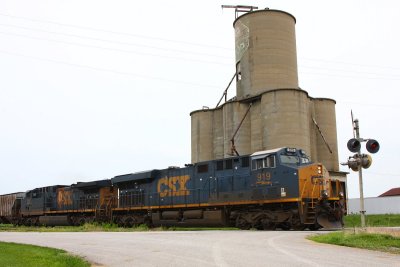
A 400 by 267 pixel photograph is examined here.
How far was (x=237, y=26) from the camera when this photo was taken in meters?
48.2

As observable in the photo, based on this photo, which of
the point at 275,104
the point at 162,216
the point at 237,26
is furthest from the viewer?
the point at 237,26

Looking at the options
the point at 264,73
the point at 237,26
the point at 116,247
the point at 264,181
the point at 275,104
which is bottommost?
the point at 116,247

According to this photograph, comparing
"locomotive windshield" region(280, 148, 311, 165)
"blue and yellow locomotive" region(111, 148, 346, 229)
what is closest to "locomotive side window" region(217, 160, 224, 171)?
"blue and yellow locomotive" region(111, 148, 346, 229)

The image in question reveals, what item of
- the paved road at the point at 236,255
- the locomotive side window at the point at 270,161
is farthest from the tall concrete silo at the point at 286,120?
the paved road at the point at 236,255

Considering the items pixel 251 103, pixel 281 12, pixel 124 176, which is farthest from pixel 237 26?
pixel 124 176

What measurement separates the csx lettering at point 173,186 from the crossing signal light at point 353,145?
14.0 metres

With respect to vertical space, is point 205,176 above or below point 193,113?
below

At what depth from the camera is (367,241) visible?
42.5 ft

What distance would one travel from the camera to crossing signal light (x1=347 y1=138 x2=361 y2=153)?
48.3 ft

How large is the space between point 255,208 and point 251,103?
22616mm

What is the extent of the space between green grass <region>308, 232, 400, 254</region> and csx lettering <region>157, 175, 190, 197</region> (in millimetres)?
13721

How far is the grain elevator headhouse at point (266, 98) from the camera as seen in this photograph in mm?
41772

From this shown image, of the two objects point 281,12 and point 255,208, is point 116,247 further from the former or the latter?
point 281,12

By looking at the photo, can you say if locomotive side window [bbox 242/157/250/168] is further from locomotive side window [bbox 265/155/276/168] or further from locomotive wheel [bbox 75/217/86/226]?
locomotive wheel [bbox 75/217/86/226]
